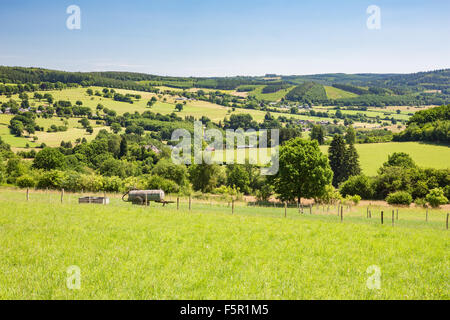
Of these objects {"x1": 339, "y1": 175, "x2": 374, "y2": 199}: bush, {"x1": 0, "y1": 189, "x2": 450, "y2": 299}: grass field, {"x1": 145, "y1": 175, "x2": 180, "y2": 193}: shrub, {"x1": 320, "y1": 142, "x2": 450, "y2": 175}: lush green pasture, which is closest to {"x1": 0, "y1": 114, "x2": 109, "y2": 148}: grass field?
{"x1": 145, "y1": 175, "x2": 180, "y2": 193}: shrub

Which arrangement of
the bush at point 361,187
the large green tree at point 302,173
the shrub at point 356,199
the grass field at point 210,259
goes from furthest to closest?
the bush at point 361,187
the shrub at point 356,199
the large green tree at point 302,173
the grass field at point 210,259

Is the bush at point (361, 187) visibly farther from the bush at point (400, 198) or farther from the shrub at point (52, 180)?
the shrub at point (52, 180)

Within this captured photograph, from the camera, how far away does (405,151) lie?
345ft

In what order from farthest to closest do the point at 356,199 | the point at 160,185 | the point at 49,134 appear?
the point at 49,134 → the point at 160,185 → the point at 356,199

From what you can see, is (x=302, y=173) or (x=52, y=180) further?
(x=52, y=180)

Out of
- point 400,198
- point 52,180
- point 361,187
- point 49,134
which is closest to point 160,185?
point 52,180

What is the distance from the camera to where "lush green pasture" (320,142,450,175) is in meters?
94.8

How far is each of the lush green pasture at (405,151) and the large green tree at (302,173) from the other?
4532cm

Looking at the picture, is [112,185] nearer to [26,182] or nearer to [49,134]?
[26,182]

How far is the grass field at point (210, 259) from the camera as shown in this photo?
36.9 ft

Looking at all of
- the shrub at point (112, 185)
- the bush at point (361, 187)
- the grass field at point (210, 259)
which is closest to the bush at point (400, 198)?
the bush at point (361, 187)

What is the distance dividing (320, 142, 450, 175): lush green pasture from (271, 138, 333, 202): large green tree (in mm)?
45319

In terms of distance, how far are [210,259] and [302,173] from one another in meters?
42.4

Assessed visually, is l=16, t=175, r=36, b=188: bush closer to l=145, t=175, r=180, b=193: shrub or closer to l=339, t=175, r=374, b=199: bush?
l=145, t=175, r=180, b=193: shrub
